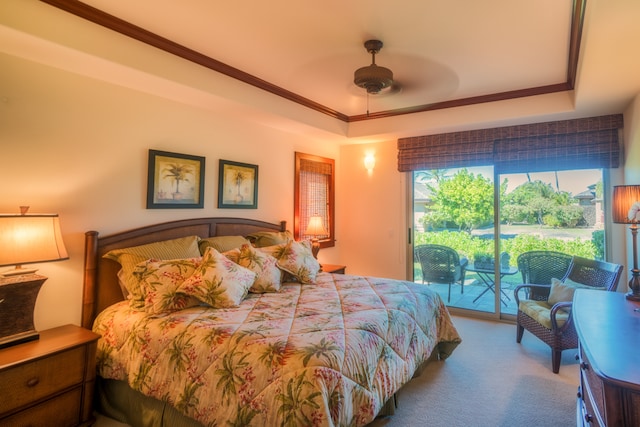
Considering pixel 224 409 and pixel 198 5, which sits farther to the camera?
pixel 198 5

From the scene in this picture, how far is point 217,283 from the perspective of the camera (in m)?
2.39

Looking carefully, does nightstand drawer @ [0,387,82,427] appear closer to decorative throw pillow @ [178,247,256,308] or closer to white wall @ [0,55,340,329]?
white wall @ [0,55,340,329]

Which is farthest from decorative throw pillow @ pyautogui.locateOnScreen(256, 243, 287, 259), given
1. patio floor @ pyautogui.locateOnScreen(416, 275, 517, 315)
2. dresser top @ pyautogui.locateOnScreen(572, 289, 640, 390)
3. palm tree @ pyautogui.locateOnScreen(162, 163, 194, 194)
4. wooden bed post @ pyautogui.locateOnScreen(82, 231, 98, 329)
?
patio floor @ pyautogui.locateOnScreen(416, 275, 517, 315)

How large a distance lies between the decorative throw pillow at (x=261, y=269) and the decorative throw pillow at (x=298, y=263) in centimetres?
15

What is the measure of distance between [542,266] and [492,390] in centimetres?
198

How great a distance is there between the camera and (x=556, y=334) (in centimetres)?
288

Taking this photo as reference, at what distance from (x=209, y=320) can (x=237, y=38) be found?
2108 millimetres

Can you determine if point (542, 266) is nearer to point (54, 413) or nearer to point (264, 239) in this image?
point (264, 239)

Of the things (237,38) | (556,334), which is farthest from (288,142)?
(556,334)

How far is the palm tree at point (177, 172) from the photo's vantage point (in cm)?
306

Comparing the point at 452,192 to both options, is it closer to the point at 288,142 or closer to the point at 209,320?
the point at 288,142

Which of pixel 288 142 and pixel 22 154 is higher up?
pixel 288 142

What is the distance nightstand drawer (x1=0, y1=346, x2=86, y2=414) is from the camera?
1766 millimetres

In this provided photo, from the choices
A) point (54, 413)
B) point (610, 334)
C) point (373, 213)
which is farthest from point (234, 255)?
point (373, 213)
